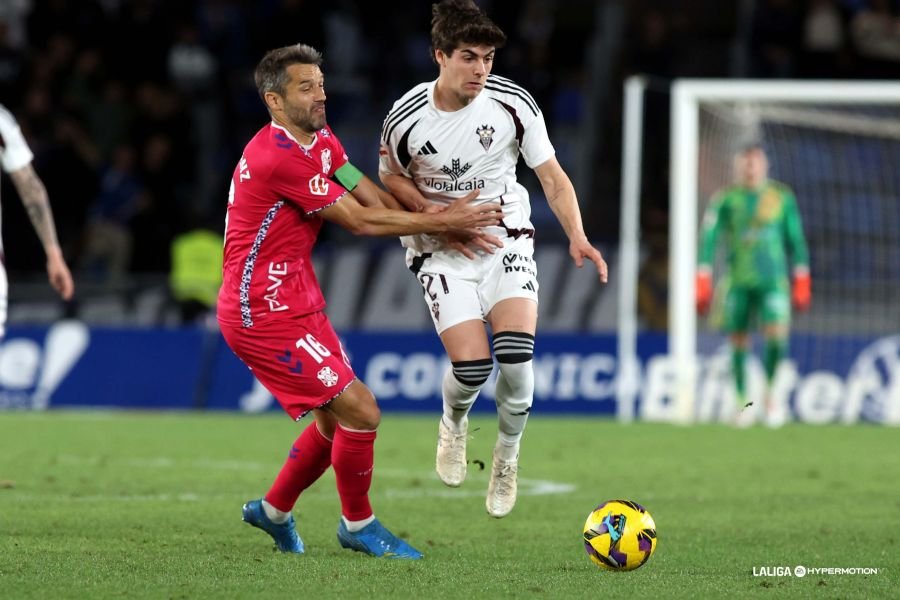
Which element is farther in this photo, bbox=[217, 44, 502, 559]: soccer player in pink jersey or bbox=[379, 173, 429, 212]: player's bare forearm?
bbox=[379, 173, 429, 212]: player's bare forearm

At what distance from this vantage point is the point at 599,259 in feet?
24.6

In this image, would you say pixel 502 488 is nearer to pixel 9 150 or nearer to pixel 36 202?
pixel 36 202

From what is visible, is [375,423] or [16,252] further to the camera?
[16,252]

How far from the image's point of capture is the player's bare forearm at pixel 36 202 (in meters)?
8.00

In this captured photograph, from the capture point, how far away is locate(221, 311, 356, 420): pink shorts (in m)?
7.18

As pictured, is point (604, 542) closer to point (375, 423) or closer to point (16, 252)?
point (375, 423)

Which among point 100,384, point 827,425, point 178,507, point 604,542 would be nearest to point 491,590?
point 604,542

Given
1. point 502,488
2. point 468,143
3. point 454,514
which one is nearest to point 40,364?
point 454,514

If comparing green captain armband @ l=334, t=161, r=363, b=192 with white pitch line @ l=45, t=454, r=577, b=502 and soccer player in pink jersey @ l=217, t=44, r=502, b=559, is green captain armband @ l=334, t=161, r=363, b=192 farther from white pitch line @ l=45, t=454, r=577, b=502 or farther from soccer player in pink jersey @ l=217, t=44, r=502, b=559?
white pitch line @ l=45, t=454, r=577, b=502

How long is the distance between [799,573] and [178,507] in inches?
151

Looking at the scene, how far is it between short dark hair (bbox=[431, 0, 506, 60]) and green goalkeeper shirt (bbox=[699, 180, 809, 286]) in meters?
8.40

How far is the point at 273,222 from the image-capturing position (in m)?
7.24

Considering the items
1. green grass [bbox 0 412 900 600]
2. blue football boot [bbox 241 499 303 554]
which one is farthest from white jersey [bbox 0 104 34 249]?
blue football boot [bbox 241 499 303 554]

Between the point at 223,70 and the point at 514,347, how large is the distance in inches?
612
